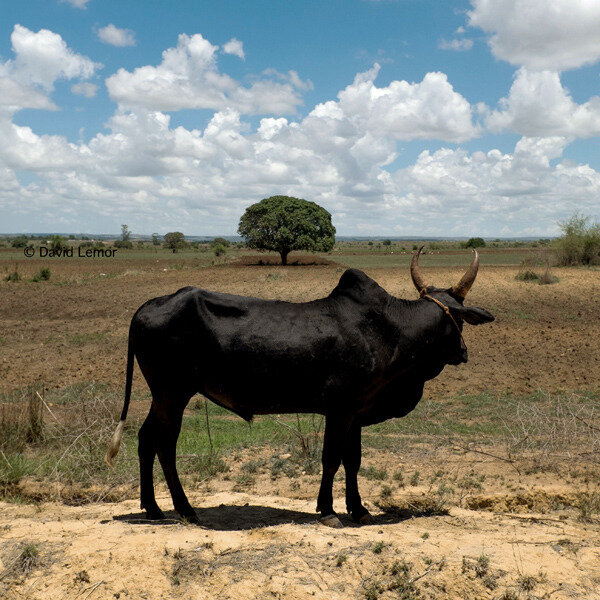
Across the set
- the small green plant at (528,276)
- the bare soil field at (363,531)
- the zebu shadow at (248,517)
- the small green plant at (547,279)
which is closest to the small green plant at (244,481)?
the bare soil field at (363,531)

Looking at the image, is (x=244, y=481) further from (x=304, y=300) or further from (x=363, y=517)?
(x=304, y=300)

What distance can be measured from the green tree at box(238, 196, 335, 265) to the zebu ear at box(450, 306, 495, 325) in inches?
1428

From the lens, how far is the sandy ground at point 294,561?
13.7ft

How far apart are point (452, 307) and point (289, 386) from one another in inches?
64.5

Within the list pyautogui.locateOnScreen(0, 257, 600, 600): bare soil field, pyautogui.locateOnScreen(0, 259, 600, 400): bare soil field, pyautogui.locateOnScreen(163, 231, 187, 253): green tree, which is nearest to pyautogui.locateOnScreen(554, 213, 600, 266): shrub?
pyautogui.locateOnScreen(0, 259, 600, 400): bare soil field

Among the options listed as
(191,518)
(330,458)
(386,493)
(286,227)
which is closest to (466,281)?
(330,458)

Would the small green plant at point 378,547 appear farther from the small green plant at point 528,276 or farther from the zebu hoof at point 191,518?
the small green plant at point 528,276

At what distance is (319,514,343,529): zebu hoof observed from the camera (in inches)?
199

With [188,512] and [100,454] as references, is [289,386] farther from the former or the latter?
[100,454]

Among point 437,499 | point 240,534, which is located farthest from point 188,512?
point 437,499

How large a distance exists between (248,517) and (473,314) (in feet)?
8.86

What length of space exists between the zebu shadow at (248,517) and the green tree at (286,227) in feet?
119

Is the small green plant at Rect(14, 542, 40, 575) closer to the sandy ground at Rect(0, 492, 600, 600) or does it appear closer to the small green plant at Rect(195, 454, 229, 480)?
the sandy ground at Rect(0, 492, 600, 600)

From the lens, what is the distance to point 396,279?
26.8 meters
